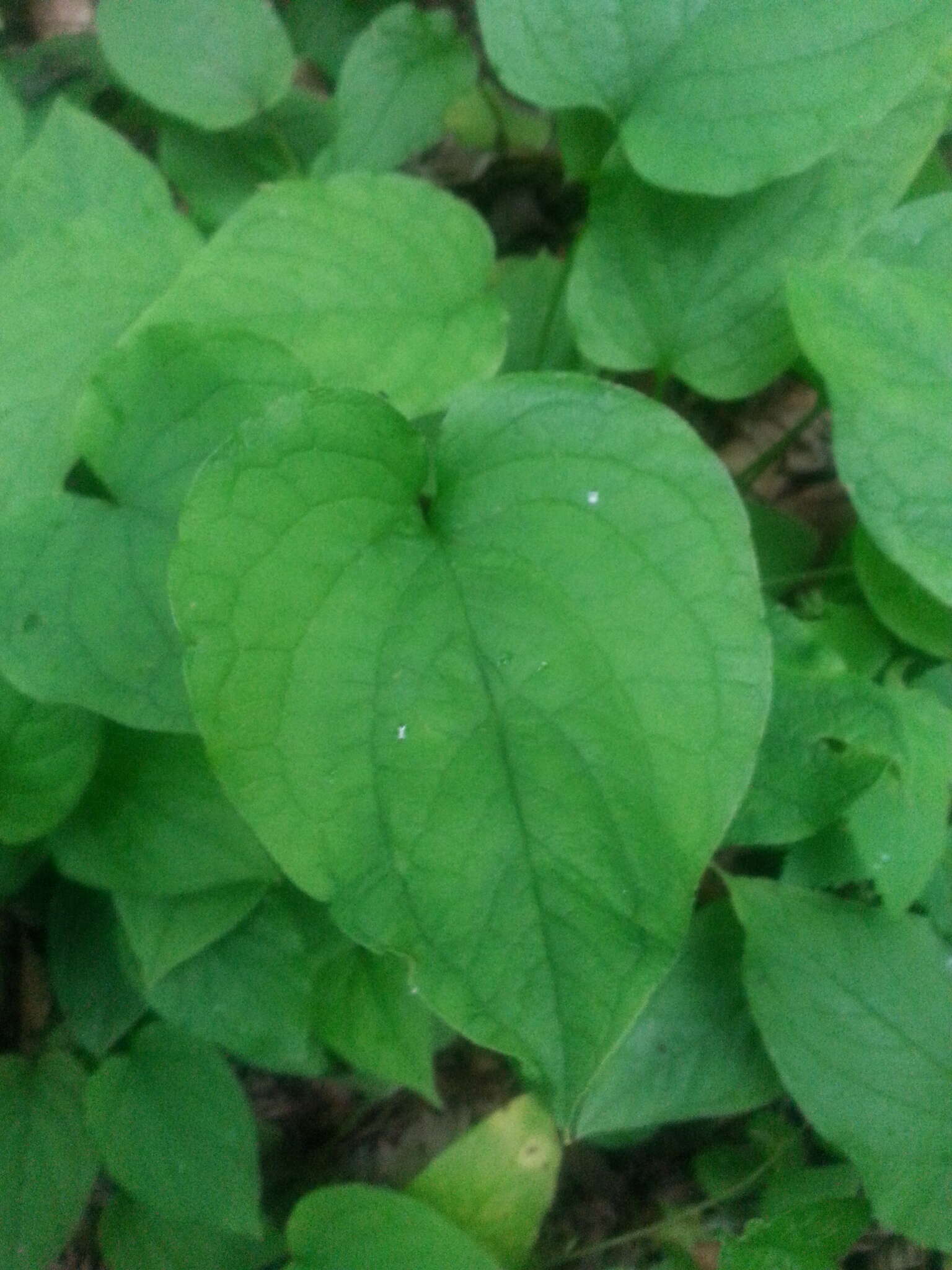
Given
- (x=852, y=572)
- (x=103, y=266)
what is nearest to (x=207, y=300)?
(x=103, y=266)

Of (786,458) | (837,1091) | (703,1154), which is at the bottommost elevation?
(703,1154)

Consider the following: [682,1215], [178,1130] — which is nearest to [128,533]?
[178,1130]

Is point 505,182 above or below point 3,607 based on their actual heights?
below

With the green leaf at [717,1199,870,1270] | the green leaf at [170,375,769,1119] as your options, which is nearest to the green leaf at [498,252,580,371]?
the green leaf at [170,375,769,1119]

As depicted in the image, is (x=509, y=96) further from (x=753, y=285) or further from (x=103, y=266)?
(x=103, y=266)

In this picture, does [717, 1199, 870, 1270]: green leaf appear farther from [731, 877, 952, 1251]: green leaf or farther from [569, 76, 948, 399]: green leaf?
[569, 76, 948, 399]: green leaf

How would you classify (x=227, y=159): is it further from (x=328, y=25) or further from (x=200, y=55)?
(x=328, y=25)

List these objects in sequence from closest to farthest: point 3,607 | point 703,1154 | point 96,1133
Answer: point 3,607 → point 96,1133 → point 703,1154

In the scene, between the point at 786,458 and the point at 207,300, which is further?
the point at 786,458
